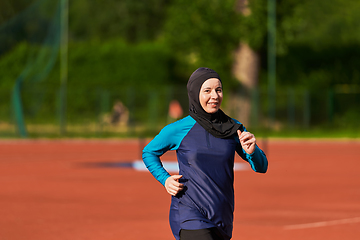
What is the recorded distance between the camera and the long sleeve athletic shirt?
4059 millimetres

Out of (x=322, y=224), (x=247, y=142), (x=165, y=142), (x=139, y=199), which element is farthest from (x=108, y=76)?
(x=247, y=142)

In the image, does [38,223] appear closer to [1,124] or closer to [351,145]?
[351,145]

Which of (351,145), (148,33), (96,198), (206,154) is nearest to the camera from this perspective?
(206,154)

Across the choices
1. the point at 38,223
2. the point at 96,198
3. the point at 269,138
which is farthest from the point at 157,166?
the point at 269,138

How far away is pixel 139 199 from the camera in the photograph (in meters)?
11.4

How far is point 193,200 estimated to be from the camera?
4.08m

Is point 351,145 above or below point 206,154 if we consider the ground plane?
below

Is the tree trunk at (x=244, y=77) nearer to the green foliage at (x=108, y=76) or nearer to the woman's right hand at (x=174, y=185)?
the green foliage at (x=108, y=76)

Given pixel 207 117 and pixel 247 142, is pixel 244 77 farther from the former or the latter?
pixel 247 142

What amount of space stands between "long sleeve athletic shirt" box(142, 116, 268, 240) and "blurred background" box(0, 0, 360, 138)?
24171 mm

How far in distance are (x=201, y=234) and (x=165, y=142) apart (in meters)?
0.59

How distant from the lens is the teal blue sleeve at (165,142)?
416 cm

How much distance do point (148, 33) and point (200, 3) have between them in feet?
105

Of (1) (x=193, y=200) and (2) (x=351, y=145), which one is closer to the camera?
(1) (x=193, y=200)
